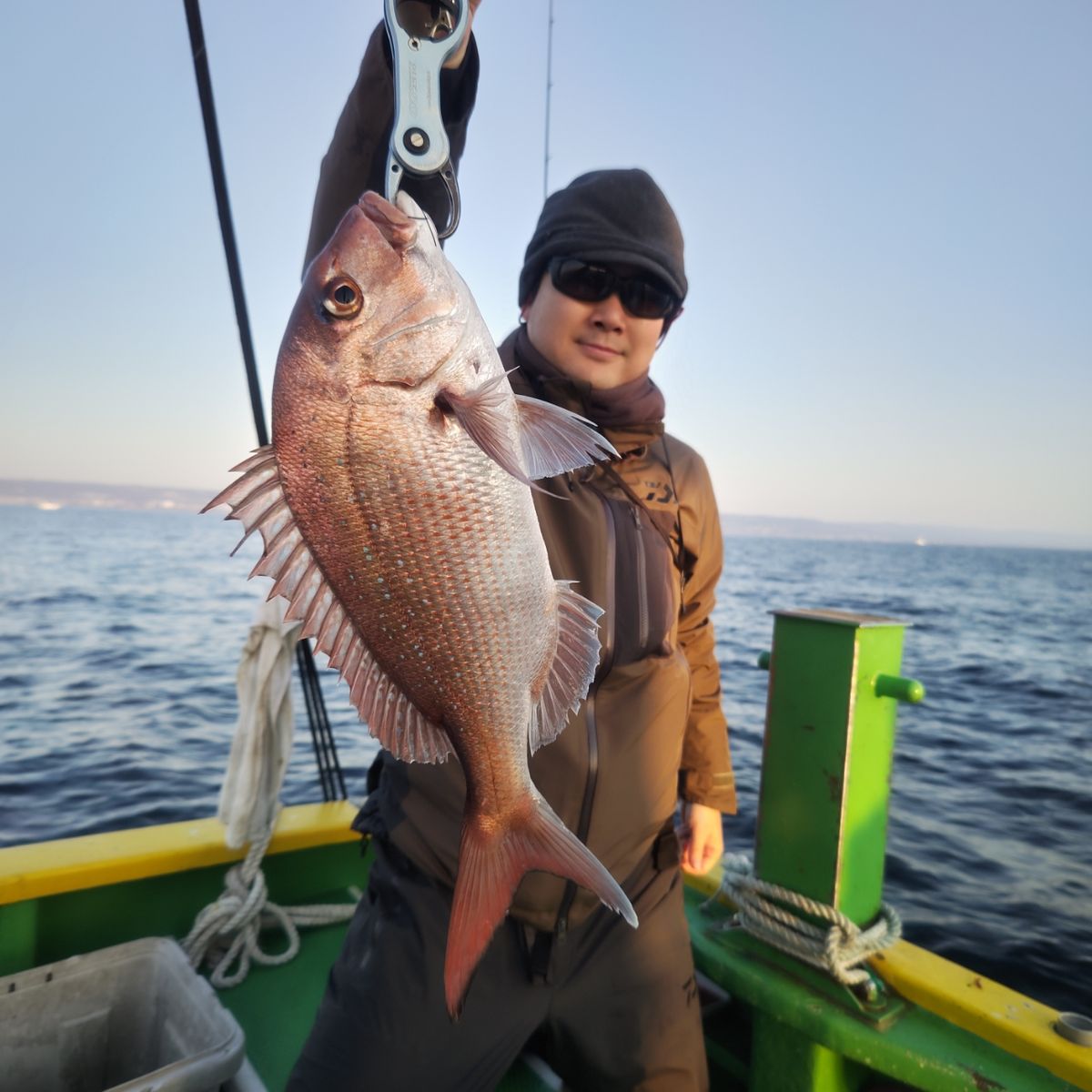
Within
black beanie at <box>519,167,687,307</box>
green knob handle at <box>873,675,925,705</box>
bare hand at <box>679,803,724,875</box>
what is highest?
black beanie at <box>519,167,687,307</box>

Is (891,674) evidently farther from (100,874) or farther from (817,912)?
(100,874)

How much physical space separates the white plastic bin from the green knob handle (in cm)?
221

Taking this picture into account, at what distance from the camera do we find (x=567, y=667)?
152 centimetres

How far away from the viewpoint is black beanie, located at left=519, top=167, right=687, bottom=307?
218 cm

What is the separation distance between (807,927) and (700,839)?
444 mm

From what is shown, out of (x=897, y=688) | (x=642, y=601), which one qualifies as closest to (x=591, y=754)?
(x=642, y=601)

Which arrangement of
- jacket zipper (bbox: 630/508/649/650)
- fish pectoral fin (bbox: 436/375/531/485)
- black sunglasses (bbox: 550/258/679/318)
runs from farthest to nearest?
black sunglasses (bbox: 550/258/679/318) < jacket zipper (bbox: 630/508/649/650) < fish pectoral fin (bbox: 436/375/531/485)

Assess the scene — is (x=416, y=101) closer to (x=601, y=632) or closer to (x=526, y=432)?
(x=526, y=432)

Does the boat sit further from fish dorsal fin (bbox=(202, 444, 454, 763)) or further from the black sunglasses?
fish dorsal fin (bbox=(202, 444, 454, 763))

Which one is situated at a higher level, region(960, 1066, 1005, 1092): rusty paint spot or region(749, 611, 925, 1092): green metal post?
region(749, 611, 925, 1092): green metal post

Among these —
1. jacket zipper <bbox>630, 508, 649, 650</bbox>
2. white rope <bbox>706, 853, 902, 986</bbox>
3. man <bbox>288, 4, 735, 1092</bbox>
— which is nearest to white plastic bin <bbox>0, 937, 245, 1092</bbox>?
man <bbox>288, 4, 735, 1092</bbox>

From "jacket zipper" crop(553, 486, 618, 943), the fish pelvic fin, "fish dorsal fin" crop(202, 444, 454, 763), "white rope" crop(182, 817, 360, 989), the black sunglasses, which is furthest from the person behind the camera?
"white rope" crop(182, 817, 360, 989)

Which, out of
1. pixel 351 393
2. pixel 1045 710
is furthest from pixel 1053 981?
pixel 1045 710

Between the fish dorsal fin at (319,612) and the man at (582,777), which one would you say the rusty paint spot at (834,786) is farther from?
the fish dorsal fin at (319,612)
